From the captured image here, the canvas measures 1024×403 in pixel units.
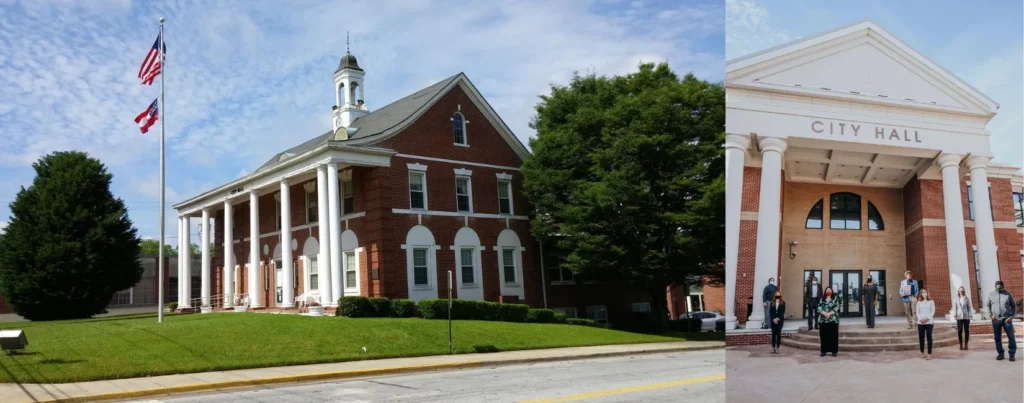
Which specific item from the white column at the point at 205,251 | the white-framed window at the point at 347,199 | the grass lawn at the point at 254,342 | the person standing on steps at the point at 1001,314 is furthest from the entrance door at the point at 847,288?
the white column at the point at 205,251

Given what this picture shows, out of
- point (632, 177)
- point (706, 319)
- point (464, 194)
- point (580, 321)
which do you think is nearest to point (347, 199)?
point (464, 194)

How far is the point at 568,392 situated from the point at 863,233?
667cm

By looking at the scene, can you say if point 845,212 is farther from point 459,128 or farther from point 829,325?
point 459,128

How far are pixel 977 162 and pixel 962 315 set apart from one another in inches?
34.3

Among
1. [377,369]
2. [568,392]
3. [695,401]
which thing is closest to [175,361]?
[377,369]

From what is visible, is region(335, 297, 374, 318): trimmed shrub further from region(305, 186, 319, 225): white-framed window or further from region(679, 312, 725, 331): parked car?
region(679, 312, 725, 331): parked car

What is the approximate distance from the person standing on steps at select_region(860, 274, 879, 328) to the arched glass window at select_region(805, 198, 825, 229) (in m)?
0.41

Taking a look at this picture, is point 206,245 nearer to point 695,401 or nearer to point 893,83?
point 695,401

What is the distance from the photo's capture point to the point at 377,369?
54.1 feet

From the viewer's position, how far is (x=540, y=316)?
28.5 m

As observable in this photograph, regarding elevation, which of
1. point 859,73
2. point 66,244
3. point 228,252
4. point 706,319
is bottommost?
point 706,319

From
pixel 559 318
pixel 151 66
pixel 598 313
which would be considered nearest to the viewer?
pixel 151 66

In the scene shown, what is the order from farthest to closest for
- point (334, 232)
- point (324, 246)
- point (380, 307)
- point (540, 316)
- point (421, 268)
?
point (421, 268) < point (540, 316) < point (324, 246) < point (334, 232) < point (380, 307)

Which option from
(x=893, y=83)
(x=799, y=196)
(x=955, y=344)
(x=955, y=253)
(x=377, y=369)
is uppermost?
(x=893, y=83)
